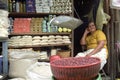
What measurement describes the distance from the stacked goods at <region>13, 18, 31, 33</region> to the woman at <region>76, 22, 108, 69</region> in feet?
4.02

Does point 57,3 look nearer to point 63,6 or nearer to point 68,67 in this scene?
point 63,6

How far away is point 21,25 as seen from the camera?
478cm

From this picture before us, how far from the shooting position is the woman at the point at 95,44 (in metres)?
4.49

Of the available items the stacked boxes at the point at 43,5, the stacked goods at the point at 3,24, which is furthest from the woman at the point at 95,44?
the stacked goods at the point at 3,24

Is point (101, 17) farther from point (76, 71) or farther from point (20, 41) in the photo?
point (76, 71)

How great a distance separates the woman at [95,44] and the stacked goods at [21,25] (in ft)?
4.02

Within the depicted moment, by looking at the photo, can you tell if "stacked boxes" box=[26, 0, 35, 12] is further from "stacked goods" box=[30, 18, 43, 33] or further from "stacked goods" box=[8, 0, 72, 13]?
"stacked goods" box=[30, 18, 43, 33]

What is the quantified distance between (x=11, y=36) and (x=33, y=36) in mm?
476

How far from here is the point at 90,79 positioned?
1.26 m

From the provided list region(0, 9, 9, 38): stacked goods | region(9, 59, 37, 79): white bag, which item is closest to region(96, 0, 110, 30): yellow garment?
region(9, 59, 37, 79): white bag

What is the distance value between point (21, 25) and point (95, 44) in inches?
63.5

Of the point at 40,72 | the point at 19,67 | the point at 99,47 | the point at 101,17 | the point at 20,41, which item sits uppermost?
the point at 101,17

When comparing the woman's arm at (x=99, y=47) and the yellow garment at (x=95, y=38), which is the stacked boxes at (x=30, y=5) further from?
the woman's arm at (x=99, y=47)

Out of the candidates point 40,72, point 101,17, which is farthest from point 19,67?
point 101,17
